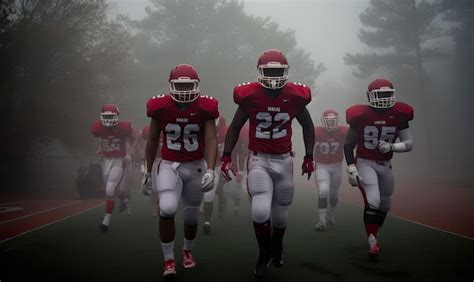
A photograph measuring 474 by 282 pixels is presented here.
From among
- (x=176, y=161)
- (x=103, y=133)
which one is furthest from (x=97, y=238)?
(x=176, y=161)

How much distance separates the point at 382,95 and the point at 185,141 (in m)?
2.94

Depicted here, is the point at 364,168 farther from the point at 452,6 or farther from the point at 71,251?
the point at 452,6

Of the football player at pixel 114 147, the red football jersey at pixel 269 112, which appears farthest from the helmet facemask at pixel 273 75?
the football player at pixel 114 147

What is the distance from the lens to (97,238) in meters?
7.31

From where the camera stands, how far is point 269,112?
16.3ft

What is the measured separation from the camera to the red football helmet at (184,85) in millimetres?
5055

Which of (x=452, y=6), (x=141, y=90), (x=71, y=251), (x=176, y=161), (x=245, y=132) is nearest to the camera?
(x=176, y=161)

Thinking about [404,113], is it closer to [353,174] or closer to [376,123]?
[376,123]

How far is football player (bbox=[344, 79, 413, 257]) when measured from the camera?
598 cm

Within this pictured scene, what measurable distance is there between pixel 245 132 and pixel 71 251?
183 inches

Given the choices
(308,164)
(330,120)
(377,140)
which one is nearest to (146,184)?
(308,164)

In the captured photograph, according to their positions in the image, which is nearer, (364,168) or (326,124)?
(364,168)

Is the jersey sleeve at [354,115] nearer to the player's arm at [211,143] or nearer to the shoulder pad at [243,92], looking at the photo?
the shoulder pad at [243,92]

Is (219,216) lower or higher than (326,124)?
lower
